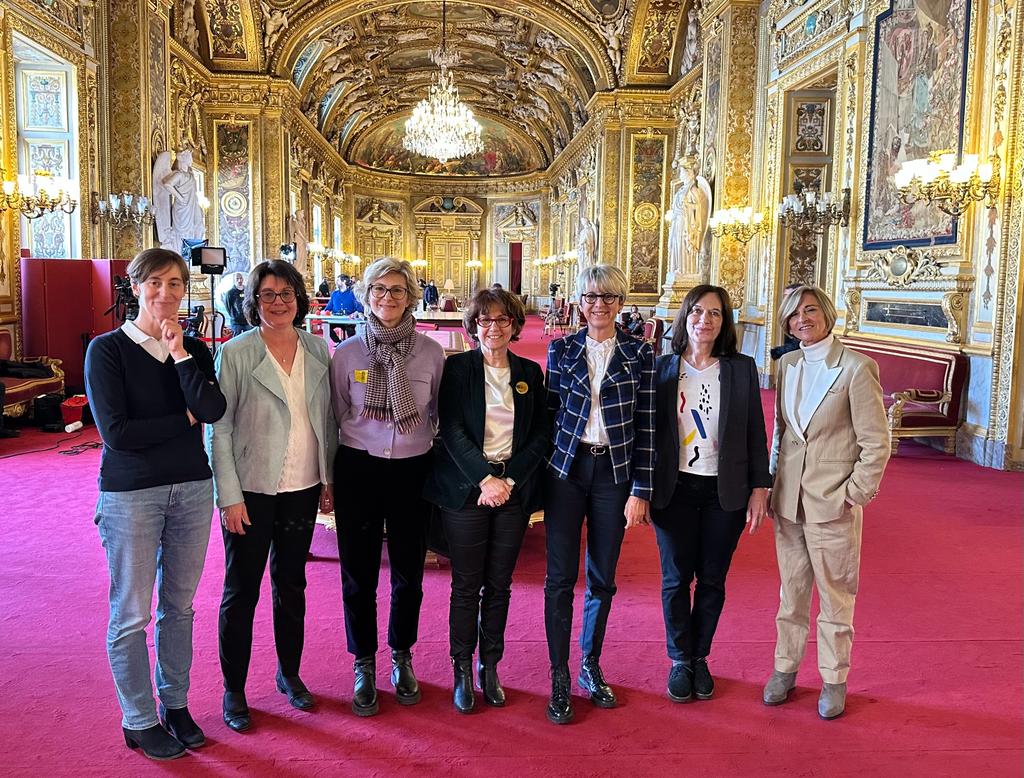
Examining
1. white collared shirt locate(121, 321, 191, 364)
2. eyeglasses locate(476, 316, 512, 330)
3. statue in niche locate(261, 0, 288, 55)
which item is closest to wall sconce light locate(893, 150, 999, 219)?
eyeglasses locate(476, 316, 512, 330)

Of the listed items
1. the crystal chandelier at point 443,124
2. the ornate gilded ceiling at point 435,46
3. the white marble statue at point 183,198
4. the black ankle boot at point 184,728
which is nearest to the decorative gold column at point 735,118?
the ornate gilded ceiling at point 435,46

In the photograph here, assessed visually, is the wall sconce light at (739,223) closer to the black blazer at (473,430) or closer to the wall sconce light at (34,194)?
the wall sconce light at (34,194)

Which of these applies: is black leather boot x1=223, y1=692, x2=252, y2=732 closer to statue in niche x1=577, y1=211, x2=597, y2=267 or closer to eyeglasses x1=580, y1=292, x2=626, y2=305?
eyeglasses x1=580, y1=292, x2=626, y2=305

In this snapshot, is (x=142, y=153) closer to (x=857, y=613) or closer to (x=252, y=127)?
(x=252, y=127)

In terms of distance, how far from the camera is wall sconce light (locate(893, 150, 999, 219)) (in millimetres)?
7716

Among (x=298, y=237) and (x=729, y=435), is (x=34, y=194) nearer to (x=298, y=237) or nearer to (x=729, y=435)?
(x=729, y=435)

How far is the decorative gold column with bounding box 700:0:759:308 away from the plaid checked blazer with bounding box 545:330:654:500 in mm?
11581

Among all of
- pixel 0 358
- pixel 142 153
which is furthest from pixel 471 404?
pixel 142 153

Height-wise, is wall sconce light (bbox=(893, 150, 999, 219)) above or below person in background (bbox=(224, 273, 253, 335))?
above

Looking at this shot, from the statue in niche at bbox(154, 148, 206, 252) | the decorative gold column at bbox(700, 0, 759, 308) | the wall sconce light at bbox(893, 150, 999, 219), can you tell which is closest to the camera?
the wall sconce light at bbox(893, 150, 999, 219)

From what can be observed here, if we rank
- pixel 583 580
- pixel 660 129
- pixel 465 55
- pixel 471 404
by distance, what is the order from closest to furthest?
pixel 471 404, pixel 583 580, pixel 660 129, pixel 465 55

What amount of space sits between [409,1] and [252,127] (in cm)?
513

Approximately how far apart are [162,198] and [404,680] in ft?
38.7

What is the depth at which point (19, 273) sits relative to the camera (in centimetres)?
1038
